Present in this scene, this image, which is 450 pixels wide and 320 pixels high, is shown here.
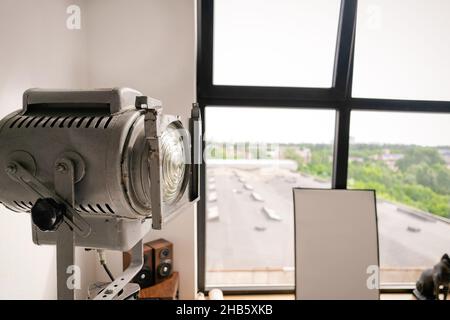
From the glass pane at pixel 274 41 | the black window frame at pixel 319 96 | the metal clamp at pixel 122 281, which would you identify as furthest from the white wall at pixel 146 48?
the metal clamp at pixel 122 281

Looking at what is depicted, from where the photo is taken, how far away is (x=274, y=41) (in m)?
1.71

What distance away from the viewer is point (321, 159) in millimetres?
1812

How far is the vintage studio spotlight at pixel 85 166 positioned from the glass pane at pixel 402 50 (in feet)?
5.57

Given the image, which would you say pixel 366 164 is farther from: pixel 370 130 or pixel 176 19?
pixel 176 19

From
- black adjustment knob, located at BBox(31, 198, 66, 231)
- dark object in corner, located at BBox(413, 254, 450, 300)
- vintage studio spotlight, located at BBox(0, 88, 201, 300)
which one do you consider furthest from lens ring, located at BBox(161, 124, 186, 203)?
dark object in corner, located at BBox(413, 254, 450, 300)

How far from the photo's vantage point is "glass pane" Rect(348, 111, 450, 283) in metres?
1.79

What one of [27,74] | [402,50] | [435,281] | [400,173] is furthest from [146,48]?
[435,281]

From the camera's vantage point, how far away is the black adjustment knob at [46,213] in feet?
1.65

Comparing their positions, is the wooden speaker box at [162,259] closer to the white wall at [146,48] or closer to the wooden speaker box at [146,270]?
the wooden speaker box at [146,270]

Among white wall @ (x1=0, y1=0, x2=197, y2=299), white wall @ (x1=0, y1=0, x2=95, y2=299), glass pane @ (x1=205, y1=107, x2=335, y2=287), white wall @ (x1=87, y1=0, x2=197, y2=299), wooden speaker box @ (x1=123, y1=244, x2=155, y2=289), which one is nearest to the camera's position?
white wall @ (x1=0, y1=0, x2=95, y2=299)

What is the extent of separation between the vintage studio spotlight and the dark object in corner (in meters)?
1.80

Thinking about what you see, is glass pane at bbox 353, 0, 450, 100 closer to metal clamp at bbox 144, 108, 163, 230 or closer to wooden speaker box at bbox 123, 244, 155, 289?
metal clamp at bbox 144, 108, 163, 230

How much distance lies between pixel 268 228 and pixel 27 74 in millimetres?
1760

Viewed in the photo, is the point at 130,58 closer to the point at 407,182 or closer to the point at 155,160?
the point at 155,160
